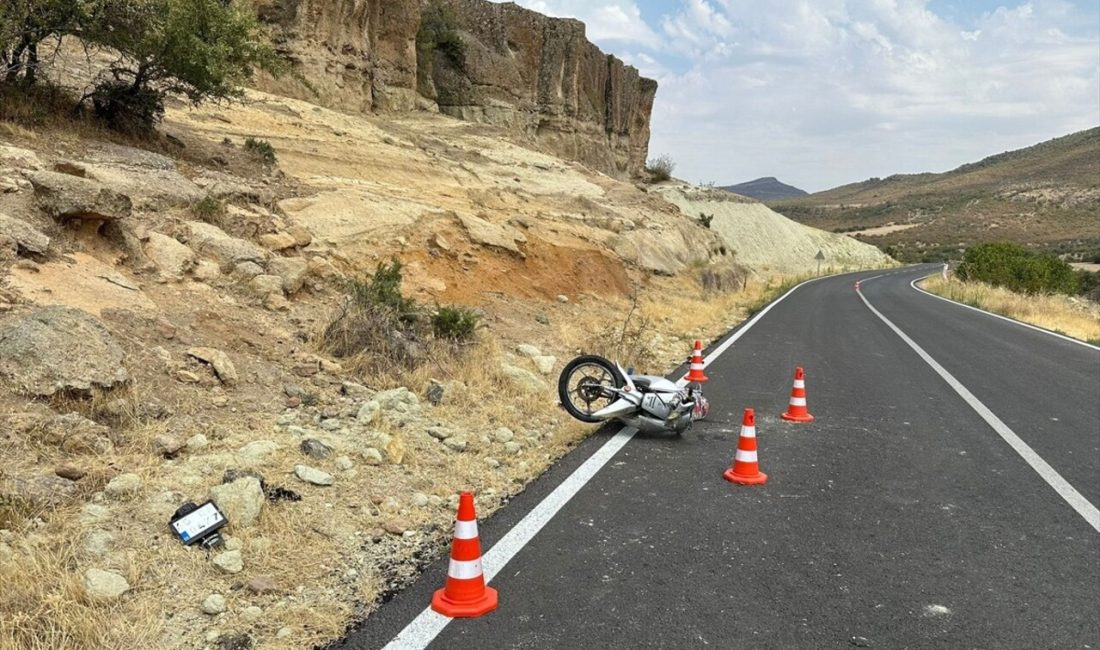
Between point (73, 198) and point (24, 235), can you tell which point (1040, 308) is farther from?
point (24, 235)

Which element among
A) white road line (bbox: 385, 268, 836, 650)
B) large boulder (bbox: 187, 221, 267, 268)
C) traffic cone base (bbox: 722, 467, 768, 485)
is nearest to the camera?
white road line (bbox: 385, 268, 836, 650)

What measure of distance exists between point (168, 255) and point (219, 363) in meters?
2.48

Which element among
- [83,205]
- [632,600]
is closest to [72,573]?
[632,600]

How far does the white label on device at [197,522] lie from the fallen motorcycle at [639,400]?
3.64 meters

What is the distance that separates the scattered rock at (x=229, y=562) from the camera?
3795mm

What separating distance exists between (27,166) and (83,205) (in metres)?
1.59

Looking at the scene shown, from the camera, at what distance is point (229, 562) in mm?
3826

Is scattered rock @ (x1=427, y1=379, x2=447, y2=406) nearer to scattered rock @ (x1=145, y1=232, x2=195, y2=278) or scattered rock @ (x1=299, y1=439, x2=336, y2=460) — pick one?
scattered rock @ (x1=299, y1=439, x2=336, y2=460)

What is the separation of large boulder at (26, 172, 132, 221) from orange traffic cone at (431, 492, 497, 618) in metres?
5.88

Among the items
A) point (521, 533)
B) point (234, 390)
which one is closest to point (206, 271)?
point (234, 390)

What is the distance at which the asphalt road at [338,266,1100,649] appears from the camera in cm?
349

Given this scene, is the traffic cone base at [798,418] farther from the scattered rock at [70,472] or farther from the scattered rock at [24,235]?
the scattered rock at [24,235]

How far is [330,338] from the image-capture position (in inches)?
306

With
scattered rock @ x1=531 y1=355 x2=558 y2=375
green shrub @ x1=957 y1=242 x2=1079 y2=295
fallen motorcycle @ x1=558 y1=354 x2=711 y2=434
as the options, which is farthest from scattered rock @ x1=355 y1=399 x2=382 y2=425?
green shrub @ x1=957 y1=242 x2=1079 y2=295
